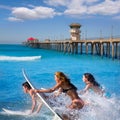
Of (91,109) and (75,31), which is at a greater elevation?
(75,31)

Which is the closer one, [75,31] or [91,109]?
[91,109]

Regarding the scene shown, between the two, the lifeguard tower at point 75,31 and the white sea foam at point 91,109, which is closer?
the white sea foam at point 91,109

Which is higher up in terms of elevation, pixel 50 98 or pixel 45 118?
pixel 50 98

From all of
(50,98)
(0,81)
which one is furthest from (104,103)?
(0,81)

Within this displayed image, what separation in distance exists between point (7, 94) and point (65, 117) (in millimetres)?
6521

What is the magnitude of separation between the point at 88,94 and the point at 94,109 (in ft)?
1.38

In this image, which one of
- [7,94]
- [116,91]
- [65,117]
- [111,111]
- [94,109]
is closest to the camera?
[65,117]

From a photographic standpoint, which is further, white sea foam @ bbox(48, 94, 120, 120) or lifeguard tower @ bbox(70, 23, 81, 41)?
lifeguard tower @ bbox(70, 23, 81, 41)

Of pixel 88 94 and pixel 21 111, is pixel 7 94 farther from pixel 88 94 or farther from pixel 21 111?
pixel 88 94

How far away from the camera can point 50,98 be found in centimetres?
785

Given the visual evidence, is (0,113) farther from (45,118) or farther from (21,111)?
(45,118)

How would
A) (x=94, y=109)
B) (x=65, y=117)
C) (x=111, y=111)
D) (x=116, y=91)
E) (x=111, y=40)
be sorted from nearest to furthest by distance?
(x=65, y=117), (x=94, y=109), (x=111, y=111), (x=116, y=91), (x=111, y=40)

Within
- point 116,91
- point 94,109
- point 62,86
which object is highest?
point 62,86

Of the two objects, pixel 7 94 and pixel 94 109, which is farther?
pixel 7 94
